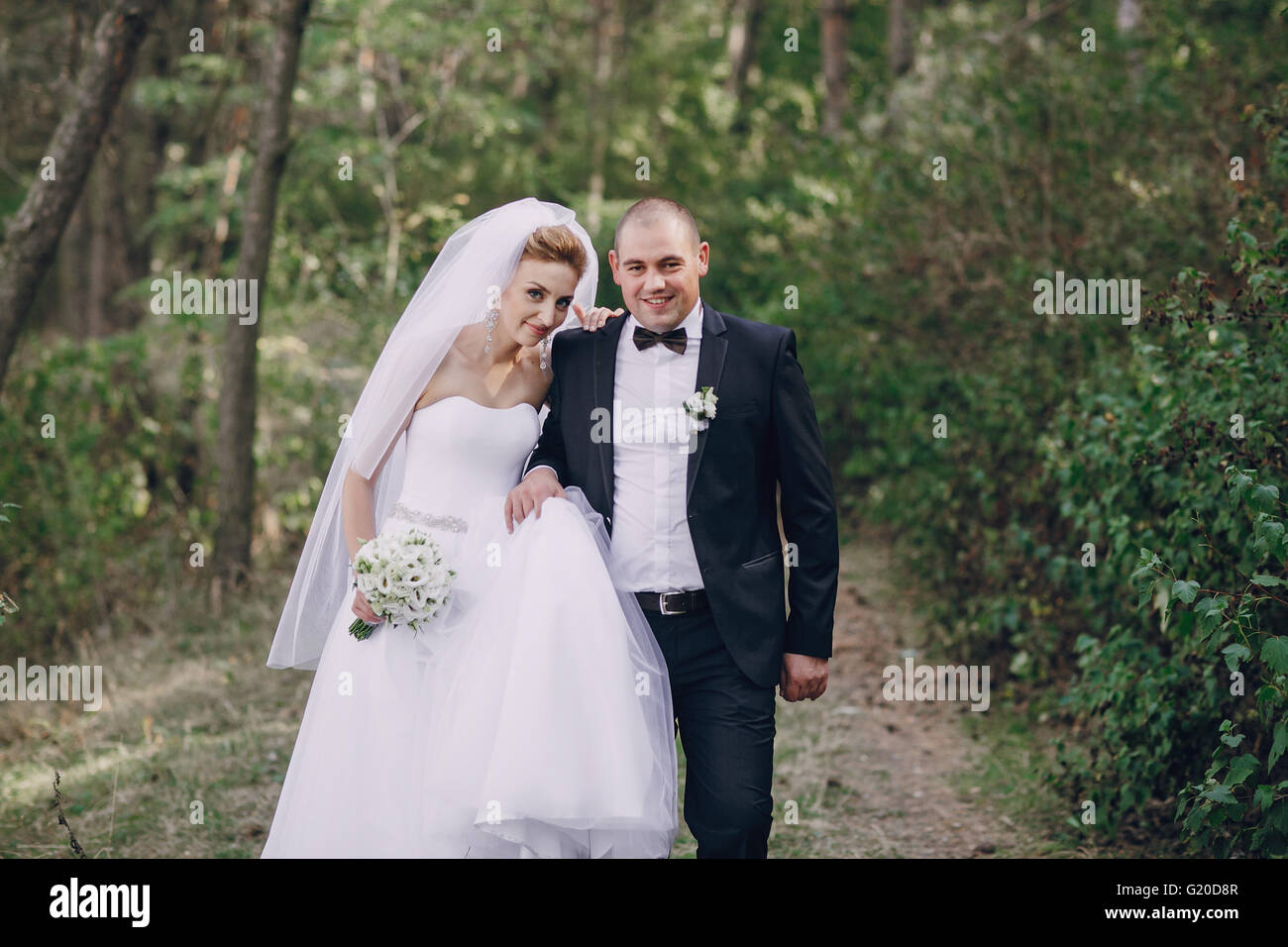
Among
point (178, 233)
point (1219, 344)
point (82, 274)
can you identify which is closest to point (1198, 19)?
point (1219, 344)

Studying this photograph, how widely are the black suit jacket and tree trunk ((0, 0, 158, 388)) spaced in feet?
14.3

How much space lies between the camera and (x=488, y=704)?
3.37m

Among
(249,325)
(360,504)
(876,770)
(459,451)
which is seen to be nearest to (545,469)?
(459,451)

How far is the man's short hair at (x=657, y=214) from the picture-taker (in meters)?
3.58

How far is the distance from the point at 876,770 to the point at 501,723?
12.2ft

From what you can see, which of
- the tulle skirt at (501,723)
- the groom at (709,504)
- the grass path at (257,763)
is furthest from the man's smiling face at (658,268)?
the grass path at (257,763)

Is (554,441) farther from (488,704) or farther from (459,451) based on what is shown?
(488,704)

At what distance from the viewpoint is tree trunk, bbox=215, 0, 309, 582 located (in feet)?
28.1

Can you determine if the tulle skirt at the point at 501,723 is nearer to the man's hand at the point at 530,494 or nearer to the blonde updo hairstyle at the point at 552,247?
the man's hand at the point at 530,494

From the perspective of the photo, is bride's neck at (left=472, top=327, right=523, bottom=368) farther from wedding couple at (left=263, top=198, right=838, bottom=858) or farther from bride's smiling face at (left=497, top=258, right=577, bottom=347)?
bride's smiling face at (left=497, top=258, right=577, bottom=347)

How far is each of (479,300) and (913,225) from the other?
20.8 feet

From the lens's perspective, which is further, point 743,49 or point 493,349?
point 743,49

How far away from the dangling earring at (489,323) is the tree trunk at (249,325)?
5.25m

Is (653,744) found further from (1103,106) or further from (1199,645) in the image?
(1103,106)
